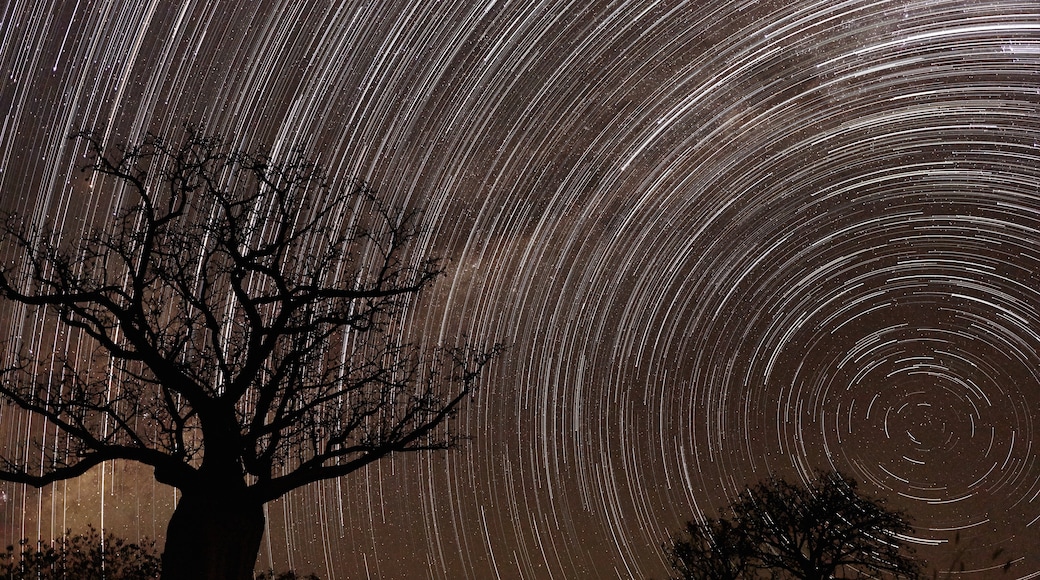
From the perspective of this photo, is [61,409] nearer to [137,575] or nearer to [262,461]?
[262,461]

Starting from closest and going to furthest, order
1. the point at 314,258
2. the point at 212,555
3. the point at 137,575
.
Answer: the point at 212,555
the point at 314,258
the point at 137,575

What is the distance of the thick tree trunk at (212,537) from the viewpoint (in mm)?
8852

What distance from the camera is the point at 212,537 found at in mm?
8969

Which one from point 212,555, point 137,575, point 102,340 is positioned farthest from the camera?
point 137,575

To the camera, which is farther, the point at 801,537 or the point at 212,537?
the point at 801,537

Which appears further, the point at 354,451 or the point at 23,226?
the point at 354,451

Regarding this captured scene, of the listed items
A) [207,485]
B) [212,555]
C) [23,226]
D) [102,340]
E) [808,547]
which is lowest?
[808,547]

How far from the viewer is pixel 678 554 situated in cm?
2447

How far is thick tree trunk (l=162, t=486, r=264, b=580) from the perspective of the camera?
29.0ft

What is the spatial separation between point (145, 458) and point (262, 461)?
1468 mm

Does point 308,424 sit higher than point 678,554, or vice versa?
point 308,424

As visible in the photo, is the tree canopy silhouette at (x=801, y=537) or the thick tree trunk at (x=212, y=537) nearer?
the thick tree trunk at (x=212, y=537)

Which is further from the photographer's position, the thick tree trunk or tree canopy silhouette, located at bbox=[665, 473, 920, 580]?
tree canopy silhouette, located at bbox=[665, 473, 920, 580]

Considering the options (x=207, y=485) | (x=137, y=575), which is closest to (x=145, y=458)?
(x=207, y=485)
